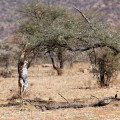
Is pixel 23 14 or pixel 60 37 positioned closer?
pixel 60 37

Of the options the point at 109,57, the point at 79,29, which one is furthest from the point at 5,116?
the point at 109,57

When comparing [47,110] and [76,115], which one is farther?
[47,110]

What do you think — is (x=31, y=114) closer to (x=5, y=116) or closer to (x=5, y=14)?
(x=5, y=116)

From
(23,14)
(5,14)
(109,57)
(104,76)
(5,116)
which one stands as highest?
(5,14)

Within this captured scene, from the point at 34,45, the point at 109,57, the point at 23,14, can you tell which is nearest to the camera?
the point at 34,45

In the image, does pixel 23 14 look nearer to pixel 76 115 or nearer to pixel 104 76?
pixel 104 76

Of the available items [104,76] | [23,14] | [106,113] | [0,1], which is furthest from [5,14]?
[106,113]

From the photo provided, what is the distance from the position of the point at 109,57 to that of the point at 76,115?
21.3 ft

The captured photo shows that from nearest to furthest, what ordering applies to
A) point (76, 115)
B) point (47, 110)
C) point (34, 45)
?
point (76, 115)
point (47, 110)
point (34, 45)

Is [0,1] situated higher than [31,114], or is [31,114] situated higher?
[0,1]

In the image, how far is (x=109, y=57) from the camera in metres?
13.5

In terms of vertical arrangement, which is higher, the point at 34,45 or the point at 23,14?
the point at 23,14

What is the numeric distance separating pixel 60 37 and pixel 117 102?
2.69 meters

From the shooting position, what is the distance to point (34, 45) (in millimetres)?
9133
